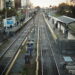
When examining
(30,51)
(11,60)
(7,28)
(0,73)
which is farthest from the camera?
(7,28)

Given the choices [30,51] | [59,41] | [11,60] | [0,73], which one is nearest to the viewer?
[0,73]

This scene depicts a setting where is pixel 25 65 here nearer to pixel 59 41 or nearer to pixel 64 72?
pixel 64 72

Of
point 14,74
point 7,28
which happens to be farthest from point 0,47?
point 7,28

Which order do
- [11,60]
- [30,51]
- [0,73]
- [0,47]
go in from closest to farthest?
[0,73]
[11,60]
[30,51]
[0,47]

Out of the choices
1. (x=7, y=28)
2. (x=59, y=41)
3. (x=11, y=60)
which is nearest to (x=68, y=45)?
(x=59, y=41)

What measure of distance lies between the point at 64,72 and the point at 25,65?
11.8 ft

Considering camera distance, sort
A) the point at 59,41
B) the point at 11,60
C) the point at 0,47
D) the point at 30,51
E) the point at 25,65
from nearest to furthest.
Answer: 1. the point at 25,65
2. the point at 11,60
3. the point at 30,51
4. the point at 59,41
5. the point at 0,47

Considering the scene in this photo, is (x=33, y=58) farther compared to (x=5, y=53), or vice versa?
(x=5, y=53)

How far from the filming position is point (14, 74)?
1767cm

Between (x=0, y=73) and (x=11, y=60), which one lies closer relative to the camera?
(x=0, y=73)

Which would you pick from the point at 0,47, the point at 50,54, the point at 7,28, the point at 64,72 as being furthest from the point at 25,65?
the point at 7,28

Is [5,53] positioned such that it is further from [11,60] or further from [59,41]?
[59,41]

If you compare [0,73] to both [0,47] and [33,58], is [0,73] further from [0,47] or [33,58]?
[0,47]

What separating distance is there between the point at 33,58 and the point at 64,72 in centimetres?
492
